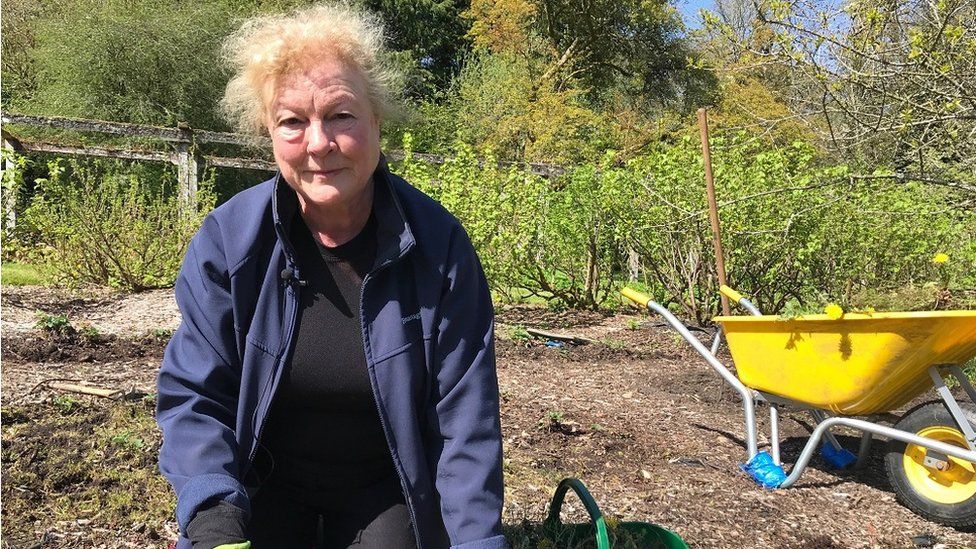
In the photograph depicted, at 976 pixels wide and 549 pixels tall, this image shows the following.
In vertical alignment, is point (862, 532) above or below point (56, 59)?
below

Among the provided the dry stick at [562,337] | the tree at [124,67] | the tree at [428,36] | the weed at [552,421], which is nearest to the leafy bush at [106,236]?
the dry stick at [562,337]

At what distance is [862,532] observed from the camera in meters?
2.85

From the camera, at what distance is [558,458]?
331 cm

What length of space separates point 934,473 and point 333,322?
2566mm

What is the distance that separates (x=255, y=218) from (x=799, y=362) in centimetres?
236

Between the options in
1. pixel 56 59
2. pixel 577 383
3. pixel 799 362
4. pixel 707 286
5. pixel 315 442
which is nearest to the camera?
pixel 315 442

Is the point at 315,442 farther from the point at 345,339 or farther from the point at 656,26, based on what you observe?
the point at 656,26

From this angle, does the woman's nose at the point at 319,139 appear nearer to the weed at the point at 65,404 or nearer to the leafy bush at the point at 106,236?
the weed at the point at 65,404

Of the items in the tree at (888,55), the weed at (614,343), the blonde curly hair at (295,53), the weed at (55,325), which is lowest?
the weed at (614,343)

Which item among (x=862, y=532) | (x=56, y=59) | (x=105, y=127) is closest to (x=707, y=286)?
(x=862, y=532)

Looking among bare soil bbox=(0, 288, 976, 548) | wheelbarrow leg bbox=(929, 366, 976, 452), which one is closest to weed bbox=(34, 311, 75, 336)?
bare soil bbox=(0, 288, 976, 548)

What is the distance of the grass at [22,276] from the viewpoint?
316 inches

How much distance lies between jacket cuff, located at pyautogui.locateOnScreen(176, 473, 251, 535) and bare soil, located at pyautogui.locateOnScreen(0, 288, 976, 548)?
2.98 feet

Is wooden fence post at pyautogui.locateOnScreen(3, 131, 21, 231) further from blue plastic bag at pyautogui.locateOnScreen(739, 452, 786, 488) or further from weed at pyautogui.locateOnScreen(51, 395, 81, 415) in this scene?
blue plastic bag at pyautogui.locateOnScreen(739, 452, 786, 488)
